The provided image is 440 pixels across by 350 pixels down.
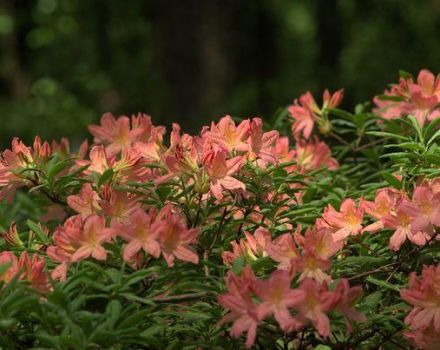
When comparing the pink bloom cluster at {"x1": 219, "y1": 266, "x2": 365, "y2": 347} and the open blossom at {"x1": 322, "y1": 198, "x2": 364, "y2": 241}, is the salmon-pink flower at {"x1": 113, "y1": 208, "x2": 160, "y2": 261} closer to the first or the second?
the pink bloom cluster at {"x1": 219, "y1": 266, "x2": 365, "y2": 347}

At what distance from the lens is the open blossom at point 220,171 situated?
5.12 feet

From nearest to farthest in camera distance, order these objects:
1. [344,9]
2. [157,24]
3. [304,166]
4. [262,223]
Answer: [262,223], [304,166], [157,24], [344,9]

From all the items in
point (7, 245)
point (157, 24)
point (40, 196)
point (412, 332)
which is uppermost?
point (157, 24)

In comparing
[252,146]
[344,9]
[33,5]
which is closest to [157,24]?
[344,9]

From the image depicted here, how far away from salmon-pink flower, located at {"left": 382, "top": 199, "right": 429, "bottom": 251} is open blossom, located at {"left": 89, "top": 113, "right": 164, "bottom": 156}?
53 cm

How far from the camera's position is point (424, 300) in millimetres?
1423

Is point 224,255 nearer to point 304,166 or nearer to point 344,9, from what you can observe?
point 304,166

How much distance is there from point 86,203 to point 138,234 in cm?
20

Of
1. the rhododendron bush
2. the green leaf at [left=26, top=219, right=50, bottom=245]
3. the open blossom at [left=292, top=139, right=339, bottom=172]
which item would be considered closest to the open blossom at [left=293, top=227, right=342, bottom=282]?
the rhododendron bush

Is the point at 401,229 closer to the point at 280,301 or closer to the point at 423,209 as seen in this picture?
the point at 423,209

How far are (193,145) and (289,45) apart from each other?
414 inches

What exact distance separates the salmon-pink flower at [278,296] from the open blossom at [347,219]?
1.03ft

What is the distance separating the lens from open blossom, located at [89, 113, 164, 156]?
1.87 meters

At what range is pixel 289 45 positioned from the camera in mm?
11992
